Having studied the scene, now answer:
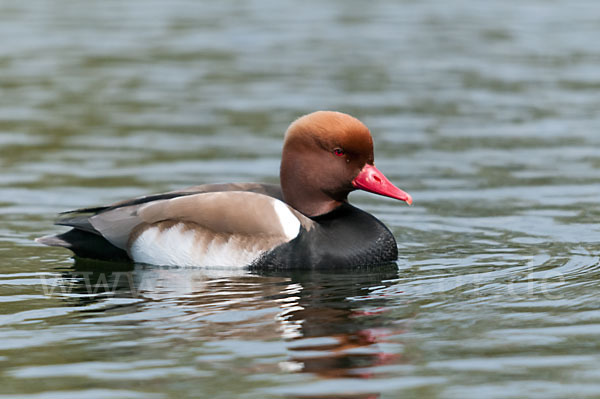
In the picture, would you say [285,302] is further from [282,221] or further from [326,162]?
[326,162]

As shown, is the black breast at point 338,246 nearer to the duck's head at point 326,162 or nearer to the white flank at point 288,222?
the white flank at point 288,222

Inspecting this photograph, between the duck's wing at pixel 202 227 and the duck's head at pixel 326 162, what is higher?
the duck's head at pixel 326 162

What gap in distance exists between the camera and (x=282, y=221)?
7355 millimetres

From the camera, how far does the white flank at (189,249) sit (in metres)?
7.40

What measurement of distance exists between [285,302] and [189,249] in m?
1.19

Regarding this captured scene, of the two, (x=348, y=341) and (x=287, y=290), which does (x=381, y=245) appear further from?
(x=348, y=341)

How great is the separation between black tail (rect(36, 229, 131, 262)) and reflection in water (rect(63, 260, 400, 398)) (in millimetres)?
80

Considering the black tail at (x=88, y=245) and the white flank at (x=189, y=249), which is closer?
the white flank at (x=189, y=249)

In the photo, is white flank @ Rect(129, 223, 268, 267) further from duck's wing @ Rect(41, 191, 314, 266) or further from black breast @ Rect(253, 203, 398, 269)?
black breast @ Rect(253, 203, 398, 269)

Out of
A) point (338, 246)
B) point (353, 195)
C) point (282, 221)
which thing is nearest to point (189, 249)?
point (282, 221)

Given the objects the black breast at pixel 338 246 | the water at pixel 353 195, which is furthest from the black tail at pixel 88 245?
the black breast at pixel 338 246

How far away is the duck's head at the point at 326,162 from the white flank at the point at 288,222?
32 cm

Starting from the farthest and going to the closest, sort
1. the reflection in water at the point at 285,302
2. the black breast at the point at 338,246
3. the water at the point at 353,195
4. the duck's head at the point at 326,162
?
1. the duck's head at the point at 326,162
2. the black breast at the point at 338,246
3. the reflection in water at the point at 285,302
4. the water at the point at 353,195

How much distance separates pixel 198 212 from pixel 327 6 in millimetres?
15637
